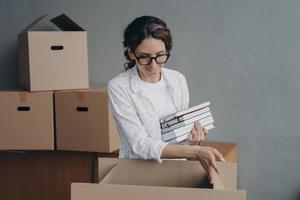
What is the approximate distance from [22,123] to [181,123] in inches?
56.9

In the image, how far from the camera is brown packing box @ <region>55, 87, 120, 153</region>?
8.26ft

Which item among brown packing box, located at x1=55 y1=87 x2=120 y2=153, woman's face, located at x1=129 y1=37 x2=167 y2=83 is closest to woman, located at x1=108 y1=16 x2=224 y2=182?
woman's face, located at x1=129 y1=37 x2=167 y2=83

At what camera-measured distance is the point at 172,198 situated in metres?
0.96

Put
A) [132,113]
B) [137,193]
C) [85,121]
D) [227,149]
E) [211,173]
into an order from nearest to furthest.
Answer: [137,193], [211,173], [132,113], [85,121], [227,149]

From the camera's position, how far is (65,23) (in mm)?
2693

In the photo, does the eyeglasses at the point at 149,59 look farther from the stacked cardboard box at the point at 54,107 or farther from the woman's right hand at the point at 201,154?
the stacked cardboard box at the point at 54,107

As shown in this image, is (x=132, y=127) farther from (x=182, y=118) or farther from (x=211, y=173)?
(x=211, y=173)

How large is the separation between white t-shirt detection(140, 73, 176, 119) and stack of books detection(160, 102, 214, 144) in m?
0.12

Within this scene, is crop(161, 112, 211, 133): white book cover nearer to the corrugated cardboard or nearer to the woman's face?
the woman's face

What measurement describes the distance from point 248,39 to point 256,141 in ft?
1.98

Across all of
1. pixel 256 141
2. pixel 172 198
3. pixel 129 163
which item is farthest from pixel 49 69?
pixel 172 198

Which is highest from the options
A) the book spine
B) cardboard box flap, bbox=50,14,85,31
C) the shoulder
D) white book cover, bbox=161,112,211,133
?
cardboard box flap, bbox=50,14,85,31

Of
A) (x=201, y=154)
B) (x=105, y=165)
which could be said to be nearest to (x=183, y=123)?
(x=201, y=154)

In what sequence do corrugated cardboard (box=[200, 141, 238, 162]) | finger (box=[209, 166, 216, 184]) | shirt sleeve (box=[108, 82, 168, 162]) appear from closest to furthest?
finger (box=[209, 166, 216, 184]) → shirt sleeve (box=[108, 82, 168, 162]) → corrugated cardboard (box=[200, 141, 238, 162])
